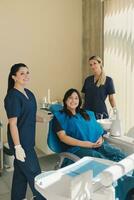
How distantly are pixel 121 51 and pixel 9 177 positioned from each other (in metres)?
1.82

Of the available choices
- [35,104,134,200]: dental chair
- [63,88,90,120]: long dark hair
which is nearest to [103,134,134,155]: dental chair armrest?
[63,88,90,120]: long dark hair

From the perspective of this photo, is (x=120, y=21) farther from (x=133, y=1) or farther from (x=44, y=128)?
(x=44, y=128)

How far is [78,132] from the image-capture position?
2.21 m

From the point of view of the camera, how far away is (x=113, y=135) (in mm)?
2285

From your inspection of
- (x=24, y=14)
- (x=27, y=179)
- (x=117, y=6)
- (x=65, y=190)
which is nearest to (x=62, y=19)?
(x=24, y=14)

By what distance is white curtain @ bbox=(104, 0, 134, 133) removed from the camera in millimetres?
2959

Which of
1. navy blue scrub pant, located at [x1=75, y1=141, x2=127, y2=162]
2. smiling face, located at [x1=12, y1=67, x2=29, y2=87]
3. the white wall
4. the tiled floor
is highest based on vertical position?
the white wall

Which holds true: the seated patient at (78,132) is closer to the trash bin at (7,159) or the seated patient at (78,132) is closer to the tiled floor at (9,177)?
the tiled floor at (9,177)

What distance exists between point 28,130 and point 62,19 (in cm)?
198

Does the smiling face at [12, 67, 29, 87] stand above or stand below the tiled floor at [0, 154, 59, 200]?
above

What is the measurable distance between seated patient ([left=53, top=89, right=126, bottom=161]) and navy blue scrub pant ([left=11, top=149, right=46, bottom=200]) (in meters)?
0.26

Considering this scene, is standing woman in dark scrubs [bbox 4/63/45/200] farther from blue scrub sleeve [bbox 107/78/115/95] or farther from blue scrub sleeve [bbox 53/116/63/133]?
blue scrub sleeve [bbox 107/78/115/95]

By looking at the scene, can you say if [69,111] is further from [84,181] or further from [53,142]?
[84,181]

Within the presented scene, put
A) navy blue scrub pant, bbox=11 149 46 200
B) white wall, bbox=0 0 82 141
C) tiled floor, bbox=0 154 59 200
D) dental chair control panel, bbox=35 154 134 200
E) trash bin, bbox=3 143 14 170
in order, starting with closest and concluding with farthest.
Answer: dental chair control panel, bbox=35 154 134 200 < navy blue scrub pant, bbox=11 149 46 200 < tiled floor, bbox=0 154 59 200 < trash bin, bbox=3 143 14 170 < white wall, bbox=0 0 82 141
